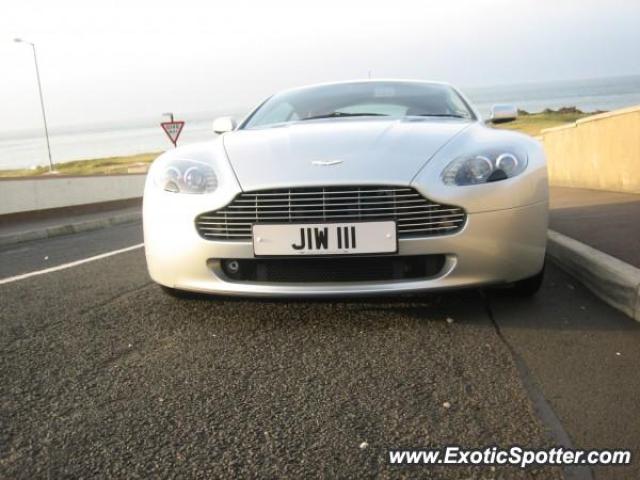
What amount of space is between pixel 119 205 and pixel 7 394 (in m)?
13.2

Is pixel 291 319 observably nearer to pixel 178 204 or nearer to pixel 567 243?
pixel 178 204

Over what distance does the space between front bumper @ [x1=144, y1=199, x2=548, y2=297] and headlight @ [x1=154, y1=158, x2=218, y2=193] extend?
0.14 metres

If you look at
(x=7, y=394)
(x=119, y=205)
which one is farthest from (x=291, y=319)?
(x=119, y=205)

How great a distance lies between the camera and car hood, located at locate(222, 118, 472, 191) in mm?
2947

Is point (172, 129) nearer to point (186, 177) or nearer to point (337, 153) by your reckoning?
point (186, 177)

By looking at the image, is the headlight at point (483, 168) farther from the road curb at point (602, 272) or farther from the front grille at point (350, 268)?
the road curb at point (602, 272)

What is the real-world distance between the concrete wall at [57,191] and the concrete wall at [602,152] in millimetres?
9658

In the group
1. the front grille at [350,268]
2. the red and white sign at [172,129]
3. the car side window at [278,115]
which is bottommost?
the red and white sign at [172,129]

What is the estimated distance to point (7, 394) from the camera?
2.41 m

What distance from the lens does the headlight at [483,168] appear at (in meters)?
3.00

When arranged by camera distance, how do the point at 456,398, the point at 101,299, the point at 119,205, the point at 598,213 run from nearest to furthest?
the point at 456,398 < the point at 101,299 < the point at 598,213 < the point at 119,205

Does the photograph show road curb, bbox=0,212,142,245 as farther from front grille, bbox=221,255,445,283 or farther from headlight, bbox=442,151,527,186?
headlight, bbox=442,151,527,186

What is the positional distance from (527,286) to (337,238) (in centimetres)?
117

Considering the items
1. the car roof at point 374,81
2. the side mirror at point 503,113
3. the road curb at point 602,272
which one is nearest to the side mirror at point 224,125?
the car roof at point 374,81
